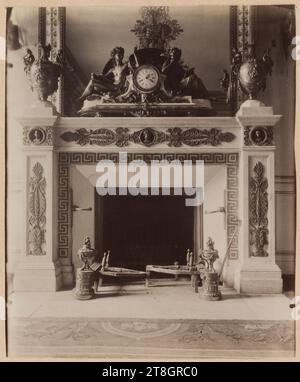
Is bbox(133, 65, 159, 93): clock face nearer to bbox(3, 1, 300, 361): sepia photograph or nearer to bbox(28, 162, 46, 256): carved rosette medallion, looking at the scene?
bbox(3, 1, 300, 361): sepia photograph

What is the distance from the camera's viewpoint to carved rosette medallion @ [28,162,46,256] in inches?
160

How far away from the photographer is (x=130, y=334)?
3203mm

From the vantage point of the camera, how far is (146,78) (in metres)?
4.09

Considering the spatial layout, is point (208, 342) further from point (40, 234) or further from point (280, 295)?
point (40, 234)

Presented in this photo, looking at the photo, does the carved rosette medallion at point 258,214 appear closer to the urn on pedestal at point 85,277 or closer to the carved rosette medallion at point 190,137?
the carved rosette medallion at point 190,137

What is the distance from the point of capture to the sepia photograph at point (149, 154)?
3920mm

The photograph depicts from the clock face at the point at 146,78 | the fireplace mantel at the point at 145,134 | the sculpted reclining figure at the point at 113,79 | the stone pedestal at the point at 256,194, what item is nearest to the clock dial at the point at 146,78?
the clock face at the point at 146,78

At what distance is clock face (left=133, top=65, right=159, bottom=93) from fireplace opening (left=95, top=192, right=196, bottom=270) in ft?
3.74

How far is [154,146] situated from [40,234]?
4.73 feet

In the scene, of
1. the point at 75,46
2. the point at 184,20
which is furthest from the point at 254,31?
the point at 75,46

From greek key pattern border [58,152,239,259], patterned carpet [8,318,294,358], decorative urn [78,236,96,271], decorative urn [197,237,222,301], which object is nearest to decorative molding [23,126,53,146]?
greek key pattern border [58,152,239,259]

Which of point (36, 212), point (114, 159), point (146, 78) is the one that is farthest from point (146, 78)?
point (36, 212)

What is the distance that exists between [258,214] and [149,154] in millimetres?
1242

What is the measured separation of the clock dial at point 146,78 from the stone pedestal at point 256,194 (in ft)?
2.97
